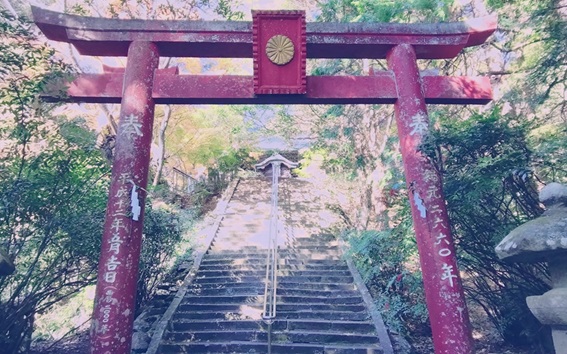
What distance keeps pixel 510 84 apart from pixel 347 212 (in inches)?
275

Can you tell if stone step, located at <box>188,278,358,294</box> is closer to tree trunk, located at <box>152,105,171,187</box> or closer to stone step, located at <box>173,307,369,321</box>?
stone step, located at <box>173,307,369,321</box>

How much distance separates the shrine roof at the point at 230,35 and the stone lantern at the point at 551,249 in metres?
2.91

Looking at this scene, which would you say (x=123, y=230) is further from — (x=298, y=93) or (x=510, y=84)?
(x=510, y=84)

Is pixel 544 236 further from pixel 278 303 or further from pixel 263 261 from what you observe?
pixel 263 261

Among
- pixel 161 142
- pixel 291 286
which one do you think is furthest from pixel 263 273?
pixel 161 142

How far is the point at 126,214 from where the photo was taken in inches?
176

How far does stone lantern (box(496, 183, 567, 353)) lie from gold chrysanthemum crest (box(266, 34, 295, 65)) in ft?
11.0

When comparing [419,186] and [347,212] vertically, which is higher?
[347,212]

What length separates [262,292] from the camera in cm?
771

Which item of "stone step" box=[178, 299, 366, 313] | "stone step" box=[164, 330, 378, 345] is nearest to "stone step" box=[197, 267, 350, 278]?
"stone step" box=[178, 299, 366, 313]

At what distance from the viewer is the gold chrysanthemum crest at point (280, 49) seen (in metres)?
5.13

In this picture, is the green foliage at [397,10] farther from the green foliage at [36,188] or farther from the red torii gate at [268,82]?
the green foliage at [36,188]

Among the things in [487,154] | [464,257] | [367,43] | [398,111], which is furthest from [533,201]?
[367,43]

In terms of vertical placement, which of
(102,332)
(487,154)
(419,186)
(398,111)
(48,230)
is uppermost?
(398,111)
